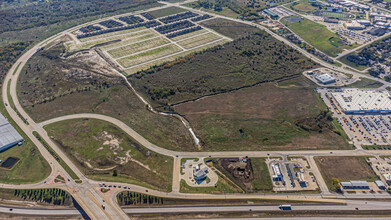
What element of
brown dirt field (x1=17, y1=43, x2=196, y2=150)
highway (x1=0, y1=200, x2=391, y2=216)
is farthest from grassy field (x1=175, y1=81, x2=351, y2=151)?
highway (x1=0, y1=200, x2=391, y2=216)

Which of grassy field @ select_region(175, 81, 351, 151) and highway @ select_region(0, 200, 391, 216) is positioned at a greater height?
grassy field @ select_region(175, 81, 351, 151)

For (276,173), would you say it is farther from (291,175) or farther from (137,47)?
(137,47)

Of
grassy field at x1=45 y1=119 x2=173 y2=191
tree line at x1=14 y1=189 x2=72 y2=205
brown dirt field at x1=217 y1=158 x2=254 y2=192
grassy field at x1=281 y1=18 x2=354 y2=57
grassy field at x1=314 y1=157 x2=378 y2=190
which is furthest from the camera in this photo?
grassy field at x1=281 y1=18 x2=354 y2=57

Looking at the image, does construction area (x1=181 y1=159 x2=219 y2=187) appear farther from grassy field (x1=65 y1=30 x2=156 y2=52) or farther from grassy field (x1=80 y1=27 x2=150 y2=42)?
grassy field (x1=80 y1=27 x2=150 y2=42)

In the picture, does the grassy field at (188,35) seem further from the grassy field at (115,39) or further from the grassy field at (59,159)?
the grassy field at (59,159)

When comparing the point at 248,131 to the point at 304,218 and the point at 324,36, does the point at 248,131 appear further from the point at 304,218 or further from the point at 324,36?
the point at 324,36

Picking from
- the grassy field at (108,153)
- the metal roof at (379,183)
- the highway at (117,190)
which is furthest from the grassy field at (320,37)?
the grassy field at (108,153)

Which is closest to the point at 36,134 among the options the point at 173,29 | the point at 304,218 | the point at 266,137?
the point at 266,137
